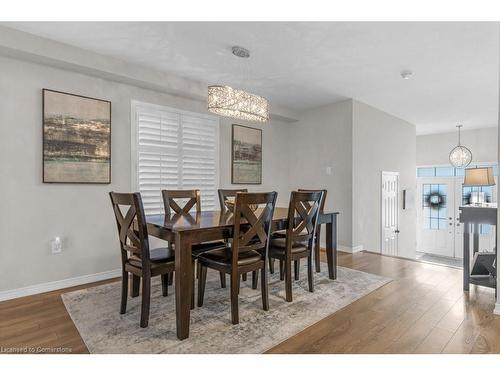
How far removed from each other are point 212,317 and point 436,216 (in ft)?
23.9

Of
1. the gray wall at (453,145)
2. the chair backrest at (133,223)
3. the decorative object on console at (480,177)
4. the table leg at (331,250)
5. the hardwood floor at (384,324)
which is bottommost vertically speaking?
the hardwood floor at (384,324)

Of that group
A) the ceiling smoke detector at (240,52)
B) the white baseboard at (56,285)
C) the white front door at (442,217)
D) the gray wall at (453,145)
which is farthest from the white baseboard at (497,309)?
the white front door at (442,217)

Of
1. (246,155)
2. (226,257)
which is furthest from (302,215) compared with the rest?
(246,155)

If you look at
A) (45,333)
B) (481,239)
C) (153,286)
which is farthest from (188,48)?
(481,239)

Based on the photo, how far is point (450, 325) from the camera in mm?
2254

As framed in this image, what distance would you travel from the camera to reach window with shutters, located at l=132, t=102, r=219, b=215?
374 cm

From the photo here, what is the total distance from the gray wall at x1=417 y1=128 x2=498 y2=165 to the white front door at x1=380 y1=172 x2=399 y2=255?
7.48 feet

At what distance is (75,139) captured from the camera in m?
3.16

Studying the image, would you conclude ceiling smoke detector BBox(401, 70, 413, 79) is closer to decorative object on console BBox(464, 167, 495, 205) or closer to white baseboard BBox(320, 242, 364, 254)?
decorative object on console BBox(464, 167, 495, 205)

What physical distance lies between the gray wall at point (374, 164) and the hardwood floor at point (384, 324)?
6.22 ft

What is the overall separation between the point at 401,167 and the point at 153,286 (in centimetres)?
533

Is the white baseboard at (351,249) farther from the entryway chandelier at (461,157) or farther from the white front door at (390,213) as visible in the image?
the entryway chandelier at (461,157)

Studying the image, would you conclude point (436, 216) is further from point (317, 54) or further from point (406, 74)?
point (317, 54)

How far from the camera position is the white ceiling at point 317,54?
8.62 feet
